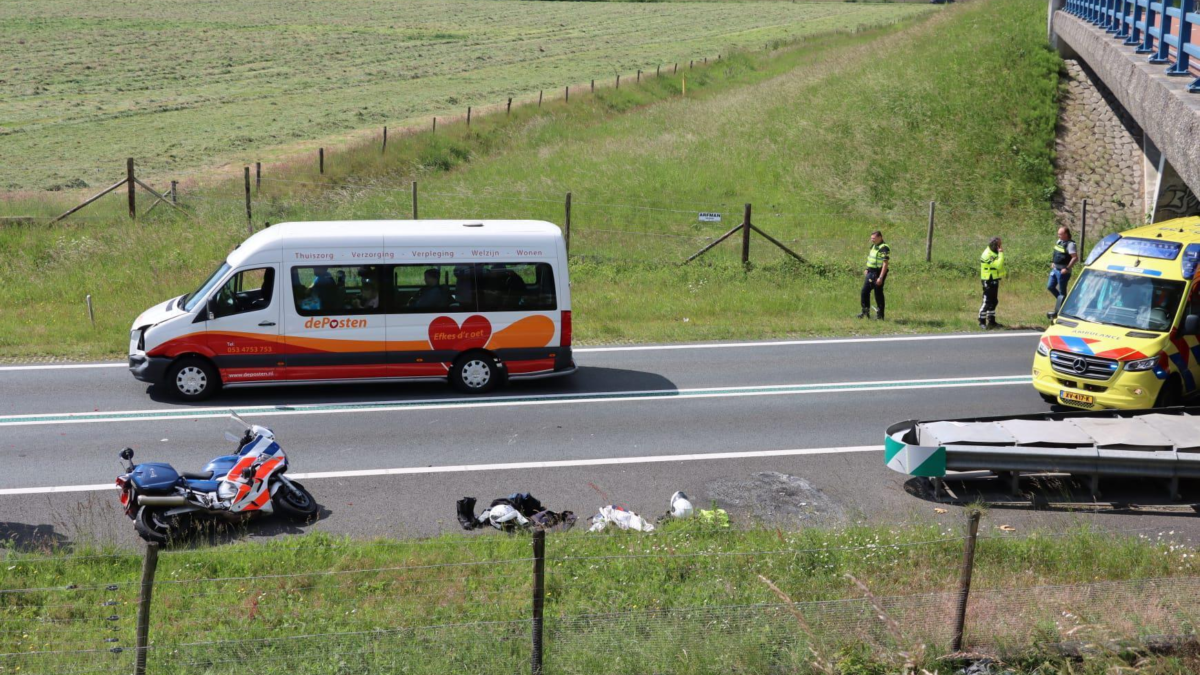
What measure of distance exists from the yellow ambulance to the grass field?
2824 centimetres

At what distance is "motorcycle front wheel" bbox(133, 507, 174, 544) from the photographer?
959cm

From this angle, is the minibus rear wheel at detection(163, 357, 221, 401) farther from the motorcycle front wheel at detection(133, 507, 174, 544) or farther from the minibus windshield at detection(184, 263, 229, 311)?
the motorcycle front wheel at detection(133, 507, 174, 544)

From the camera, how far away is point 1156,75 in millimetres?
16156

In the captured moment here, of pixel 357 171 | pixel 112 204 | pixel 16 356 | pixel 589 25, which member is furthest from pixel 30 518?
pixel 589 25

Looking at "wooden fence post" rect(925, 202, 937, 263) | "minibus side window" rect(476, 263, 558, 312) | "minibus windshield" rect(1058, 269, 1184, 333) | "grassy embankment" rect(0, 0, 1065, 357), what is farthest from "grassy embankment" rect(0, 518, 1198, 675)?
"wooden fence post" rect(925, 202, 937, 263)

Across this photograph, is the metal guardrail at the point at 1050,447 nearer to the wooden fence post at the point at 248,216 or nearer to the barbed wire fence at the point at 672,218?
the barbed wire fence at the point at 672,218

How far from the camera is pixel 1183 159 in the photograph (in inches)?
537

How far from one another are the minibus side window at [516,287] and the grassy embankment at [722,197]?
12.5ft

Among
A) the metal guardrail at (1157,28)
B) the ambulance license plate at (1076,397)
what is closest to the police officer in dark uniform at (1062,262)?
the metal guardrail at (1157,28)

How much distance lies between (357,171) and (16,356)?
14538 mm

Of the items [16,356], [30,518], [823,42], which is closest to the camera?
[30,518]

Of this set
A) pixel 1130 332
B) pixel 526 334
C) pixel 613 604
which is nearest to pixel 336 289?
pixel 526 334

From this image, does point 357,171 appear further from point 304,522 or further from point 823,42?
point 823,42

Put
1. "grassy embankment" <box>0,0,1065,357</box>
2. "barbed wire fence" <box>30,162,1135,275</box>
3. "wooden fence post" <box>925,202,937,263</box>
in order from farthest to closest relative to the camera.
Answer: "barbed wire fence" <box>30,162,1135,275</box>, "wooden fence post" <box>925,202,937,263</box>, "grassy embankment" <box>0,0,1065,357</box>
